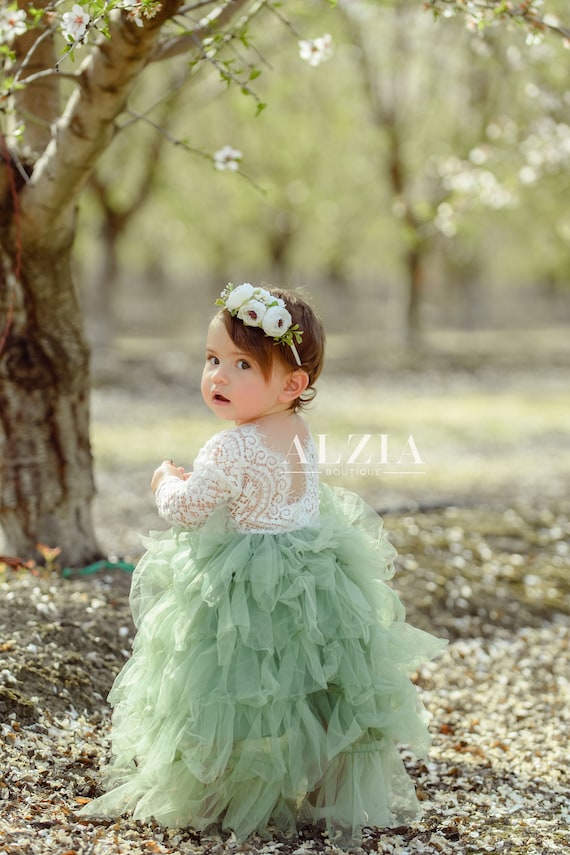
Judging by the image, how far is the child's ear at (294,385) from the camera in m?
2.81

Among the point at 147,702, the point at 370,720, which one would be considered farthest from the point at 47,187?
the point at 370,720

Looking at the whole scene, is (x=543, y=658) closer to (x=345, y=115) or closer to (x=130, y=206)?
(x=130, y=206)

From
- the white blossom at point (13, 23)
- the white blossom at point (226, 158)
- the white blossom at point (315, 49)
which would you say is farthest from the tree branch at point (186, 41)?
the white blossom at point (13, 23)

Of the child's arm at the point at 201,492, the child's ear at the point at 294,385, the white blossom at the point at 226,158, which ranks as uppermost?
the white blossom at the point at 226,158

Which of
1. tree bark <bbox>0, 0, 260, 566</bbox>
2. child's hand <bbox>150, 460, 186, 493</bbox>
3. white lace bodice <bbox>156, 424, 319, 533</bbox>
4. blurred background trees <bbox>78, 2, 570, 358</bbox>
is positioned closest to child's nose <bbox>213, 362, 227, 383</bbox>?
white lace bodice <bbox>156, 424, 319, 533</bbox>

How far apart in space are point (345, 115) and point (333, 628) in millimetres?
18329

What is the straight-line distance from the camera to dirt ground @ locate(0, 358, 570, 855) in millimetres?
2729

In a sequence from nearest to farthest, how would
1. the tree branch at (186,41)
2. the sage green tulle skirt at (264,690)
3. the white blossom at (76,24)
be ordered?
the sage green tulle skirt at (264,690)
the white blossom at (76,24)
the tree branch at (186,41)

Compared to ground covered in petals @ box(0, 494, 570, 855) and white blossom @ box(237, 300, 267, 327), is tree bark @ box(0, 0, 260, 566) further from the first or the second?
white blossom @ box(237, 300, 267, 327)

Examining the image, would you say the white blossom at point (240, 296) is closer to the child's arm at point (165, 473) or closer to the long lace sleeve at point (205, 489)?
the long lace sleeve at point (205, 489)

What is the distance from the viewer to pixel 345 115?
19.5 m

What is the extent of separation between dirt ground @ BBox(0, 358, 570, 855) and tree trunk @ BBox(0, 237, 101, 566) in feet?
0.84

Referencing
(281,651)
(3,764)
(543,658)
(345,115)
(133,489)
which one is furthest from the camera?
(345,115)

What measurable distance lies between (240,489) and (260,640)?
436 mm
